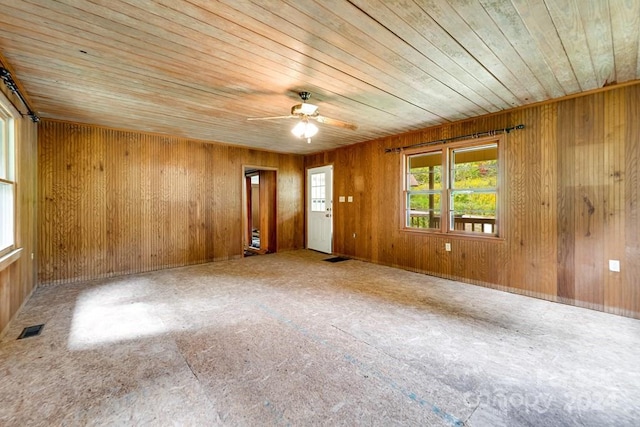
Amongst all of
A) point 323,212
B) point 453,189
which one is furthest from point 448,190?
point 323,212

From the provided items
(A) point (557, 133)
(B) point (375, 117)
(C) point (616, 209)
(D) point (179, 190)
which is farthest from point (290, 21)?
(D) point (179, 190)

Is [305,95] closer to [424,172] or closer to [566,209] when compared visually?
[424,172]

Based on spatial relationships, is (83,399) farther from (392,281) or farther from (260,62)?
(392,281)

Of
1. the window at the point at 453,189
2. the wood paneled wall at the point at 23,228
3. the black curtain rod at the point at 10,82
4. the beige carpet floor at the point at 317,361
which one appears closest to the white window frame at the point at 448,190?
the window at the point at 453,189

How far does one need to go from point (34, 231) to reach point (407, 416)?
197 inches

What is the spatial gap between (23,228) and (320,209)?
4.98 m

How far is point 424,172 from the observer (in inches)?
194

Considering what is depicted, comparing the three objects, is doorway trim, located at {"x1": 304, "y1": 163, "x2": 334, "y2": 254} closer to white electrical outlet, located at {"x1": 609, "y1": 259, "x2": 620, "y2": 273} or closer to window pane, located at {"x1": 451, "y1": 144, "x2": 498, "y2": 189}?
window pane, located at {"x1": 451, "y1": 144, "x2": 498, "y2": 189}

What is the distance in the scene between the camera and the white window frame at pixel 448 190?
3.91 metres

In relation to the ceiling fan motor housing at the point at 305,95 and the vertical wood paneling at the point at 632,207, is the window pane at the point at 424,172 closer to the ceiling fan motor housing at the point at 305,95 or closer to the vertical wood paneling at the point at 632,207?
the vertical wood paneling at the point at 632,207

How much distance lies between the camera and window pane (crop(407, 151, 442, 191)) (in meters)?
4.77

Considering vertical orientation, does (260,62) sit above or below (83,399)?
above

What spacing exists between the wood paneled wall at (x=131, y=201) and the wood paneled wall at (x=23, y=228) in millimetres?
298

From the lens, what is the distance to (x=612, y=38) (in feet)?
7.00
